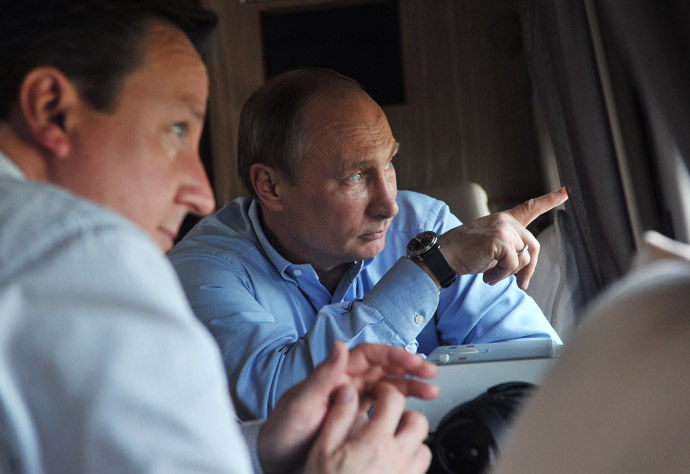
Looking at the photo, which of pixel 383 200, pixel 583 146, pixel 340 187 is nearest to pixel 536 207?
pixel 383 200

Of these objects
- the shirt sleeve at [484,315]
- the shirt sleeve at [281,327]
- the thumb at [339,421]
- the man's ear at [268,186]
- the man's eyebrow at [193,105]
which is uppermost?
the man's eyebrow at [193,105]

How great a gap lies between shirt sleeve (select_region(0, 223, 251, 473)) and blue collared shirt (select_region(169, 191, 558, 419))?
2.62ft

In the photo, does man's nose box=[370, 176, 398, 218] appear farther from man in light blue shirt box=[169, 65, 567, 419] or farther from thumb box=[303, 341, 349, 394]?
thumb box=[303, 341, 349, 394]

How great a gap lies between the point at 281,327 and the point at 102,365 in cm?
97

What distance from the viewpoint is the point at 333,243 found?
1.77 m

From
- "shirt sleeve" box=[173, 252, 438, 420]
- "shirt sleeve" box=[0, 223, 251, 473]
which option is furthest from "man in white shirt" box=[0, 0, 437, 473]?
"shirt sleeve" box=[173, 252, 438, 420]

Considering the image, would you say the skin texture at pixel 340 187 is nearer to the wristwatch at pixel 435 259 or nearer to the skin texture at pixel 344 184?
the skin texture at pixel 344 184

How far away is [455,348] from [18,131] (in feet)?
3.17

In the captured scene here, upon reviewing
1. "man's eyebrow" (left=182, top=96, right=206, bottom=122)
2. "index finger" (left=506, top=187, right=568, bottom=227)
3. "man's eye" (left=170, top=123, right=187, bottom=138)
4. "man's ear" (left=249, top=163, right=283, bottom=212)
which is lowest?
"index finger" (left=506, top=187, right=568, bottom=227)

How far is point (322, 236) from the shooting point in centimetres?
178

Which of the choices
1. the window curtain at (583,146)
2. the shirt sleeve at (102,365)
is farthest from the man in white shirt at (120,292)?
the window curtain at (583,146)

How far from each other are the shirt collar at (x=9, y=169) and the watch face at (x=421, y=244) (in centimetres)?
97

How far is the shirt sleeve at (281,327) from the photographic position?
138 cm

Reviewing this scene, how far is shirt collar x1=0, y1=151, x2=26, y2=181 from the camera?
67cm
